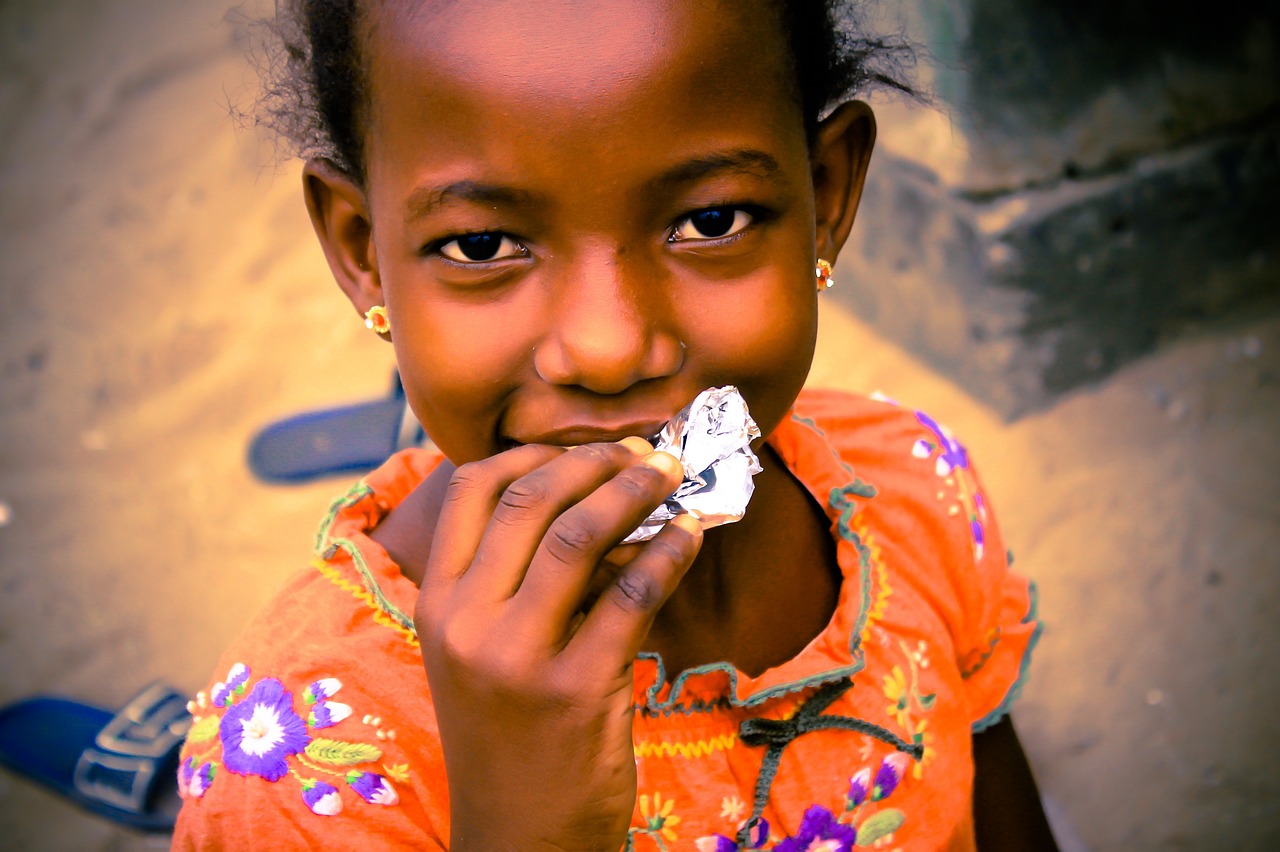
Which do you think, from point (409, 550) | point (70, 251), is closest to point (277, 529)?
point (70, 251)

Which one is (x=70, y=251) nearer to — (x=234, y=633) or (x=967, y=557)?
(x=234, y=633)

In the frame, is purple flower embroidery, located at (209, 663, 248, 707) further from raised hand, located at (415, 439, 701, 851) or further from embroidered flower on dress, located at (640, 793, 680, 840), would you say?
embroidered flower on dress, located at (640, 793, 680, 840)

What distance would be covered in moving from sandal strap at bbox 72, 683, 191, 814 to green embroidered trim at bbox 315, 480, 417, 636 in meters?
1.44

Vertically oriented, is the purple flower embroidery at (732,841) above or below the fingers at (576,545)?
below

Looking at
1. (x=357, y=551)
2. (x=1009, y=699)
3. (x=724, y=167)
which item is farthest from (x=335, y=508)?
(x=1009, y=699)

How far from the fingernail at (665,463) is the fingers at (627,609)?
0.21 feet

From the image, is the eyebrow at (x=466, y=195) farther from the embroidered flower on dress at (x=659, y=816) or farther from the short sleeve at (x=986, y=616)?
the short sleeve at (x=986, y=616)

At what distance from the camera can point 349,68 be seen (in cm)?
101

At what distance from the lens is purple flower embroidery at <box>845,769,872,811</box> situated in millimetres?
1228

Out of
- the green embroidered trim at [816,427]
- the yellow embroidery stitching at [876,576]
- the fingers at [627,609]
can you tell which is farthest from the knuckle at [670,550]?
the green embroidered trim at [816,427]

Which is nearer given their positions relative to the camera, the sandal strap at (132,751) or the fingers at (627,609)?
the fingers at (627,609)

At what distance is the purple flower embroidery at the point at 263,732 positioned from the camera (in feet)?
3.38

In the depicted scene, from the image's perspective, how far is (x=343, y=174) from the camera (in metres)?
1.07

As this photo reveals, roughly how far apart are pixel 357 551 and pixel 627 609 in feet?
1.63
